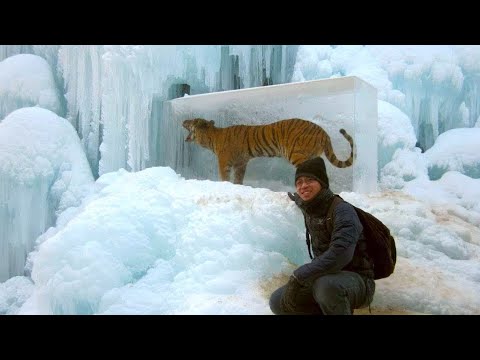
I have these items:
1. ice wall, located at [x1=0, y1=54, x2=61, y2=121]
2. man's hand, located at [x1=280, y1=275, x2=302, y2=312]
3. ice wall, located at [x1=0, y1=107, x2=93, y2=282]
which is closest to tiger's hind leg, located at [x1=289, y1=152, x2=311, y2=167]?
man's hand, located at [x1=280, y1=275, x2=302, y2=312]

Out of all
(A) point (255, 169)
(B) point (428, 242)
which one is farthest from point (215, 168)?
(B) point (428, 242)

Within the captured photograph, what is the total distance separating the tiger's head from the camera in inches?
169

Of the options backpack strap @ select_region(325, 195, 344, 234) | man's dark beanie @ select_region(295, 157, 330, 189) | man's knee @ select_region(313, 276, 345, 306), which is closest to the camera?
man's knee @ select_region(313, 276, 345, 306)

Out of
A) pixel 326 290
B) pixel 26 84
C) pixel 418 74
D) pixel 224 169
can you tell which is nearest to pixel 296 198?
pixel 326 290

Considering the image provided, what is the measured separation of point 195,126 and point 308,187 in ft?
4.56

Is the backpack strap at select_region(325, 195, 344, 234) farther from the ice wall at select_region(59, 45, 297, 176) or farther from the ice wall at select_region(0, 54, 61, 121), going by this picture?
the ice wall at select_region(0, 54, 61, 121)

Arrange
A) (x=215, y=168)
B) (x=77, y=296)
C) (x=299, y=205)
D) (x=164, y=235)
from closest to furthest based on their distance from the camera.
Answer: (x=299, y=205) < (x=77, y=296) < (x=164, y=235) < (x=215, y=168)

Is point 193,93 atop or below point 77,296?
atop

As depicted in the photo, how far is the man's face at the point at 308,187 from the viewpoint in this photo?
3328 millimetres

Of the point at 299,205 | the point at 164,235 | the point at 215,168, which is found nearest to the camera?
the point at 299,205

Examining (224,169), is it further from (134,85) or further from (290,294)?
(290,294)

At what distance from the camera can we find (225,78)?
4277 millimetres
